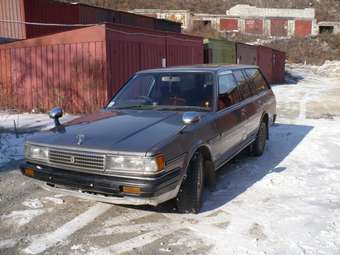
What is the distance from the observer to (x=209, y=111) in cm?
523

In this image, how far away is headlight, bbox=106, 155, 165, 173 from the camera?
12.9 ft

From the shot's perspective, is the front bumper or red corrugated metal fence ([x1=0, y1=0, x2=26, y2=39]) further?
red corrugated metal fence ([x1=0, y1=0, x2=26, y2=39])

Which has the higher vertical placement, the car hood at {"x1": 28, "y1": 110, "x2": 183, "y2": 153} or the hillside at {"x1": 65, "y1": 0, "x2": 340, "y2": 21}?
the hillside at {"x1": 65, "y1": 0, "x2": 340, "y2": 21}

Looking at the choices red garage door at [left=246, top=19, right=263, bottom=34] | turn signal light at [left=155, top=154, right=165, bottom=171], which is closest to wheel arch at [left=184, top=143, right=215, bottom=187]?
turn signal light at [left=155, top=154, right=165, bottom=171]

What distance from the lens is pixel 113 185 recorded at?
4008mm

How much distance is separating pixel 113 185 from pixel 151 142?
0.55m

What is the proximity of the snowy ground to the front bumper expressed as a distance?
1.27ft

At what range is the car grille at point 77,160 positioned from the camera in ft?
13.4

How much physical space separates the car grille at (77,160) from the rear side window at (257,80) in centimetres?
389

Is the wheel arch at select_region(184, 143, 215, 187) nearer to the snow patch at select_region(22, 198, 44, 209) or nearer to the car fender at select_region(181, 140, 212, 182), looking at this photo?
the car fender at select_region(181, 140, 212, 182)

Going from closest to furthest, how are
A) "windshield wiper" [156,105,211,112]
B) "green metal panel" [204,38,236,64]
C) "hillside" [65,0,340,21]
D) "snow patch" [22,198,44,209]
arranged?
1. "snow patch" [22,198,44,209]
2. "windshield wiper" [156,105,211,112]
3. "green metal panel" [204,38,236,64]
4. "hillside" [65,0,340,21]

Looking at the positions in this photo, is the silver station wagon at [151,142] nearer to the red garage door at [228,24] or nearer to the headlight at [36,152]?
the headlight at [36,152]

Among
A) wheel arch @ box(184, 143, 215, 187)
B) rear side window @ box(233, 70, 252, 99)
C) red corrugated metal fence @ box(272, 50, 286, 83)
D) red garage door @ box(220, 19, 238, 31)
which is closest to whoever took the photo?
wheel arch @ box(184, 143, 215, 187)

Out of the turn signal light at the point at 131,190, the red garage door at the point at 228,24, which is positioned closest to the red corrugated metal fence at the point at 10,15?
the turn signal light at the point at 131,190
